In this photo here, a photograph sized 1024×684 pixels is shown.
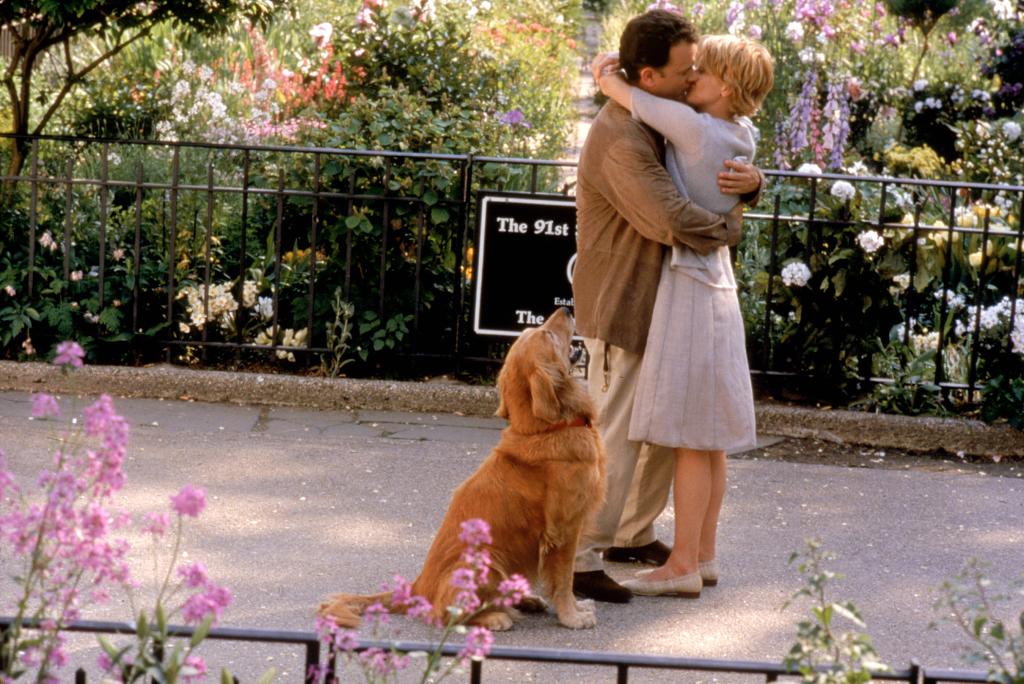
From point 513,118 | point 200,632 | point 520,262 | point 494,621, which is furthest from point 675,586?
point 513,118

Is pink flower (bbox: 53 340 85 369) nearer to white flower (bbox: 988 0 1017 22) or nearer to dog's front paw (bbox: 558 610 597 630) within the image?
dog's front paw (bbox: 558 610 597 630)

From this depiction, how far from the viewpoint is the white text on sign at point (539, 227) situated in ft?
24.9

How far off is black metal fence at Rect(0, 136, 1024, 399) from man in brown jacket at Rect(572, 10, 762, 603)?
2.39 meters

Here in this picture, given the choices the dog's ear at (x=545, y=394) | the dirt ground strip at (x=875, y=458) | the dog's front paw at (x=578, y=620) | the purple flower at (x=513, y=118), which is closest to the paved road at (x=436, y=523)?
the dog's front paw at (x=578, y=620)

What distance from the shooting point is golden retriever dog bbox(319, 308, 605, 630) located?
15.0 feet

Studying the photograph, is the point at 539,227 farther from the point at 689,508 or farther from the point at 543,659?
the point at 543,659

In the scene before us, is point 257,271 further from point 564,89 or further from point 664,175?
point 564,89

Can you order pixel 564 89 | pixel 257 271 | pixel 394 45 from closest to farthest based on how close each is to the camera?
pixel 257 271 → pixel 394 45 → pixel 564 89

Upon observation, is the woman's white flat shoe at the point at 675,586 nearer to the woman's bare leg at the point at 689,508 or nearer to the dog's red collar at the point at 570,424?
the woman's bare leg at the point at 689,508

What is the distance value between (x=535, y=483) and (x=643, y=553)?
3.17 feet

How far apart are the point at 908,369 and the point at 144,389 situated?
3.73 meters

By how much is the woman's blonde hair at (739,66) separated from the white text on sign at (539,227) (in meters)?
2.68

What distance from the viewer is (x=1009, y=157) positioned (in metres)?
12.5

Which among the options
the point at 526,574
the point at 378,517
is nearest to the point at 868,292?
the point at 378,517
